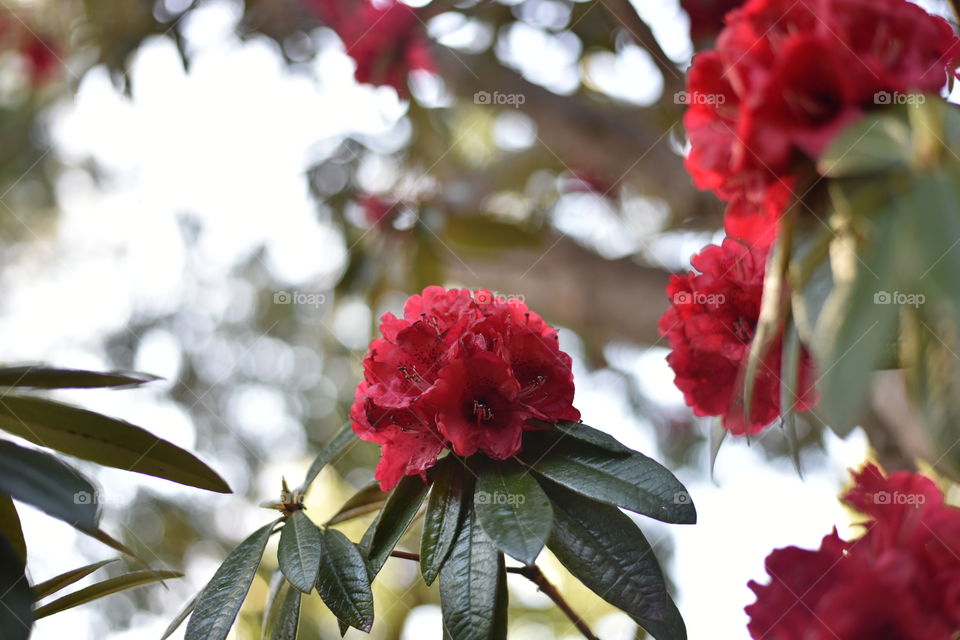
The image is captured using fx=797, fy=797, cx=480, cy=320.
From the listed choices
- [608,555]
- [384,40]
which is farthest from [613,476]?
[384,40]

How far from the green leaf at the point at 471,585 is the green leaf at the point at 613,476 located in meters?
0.09

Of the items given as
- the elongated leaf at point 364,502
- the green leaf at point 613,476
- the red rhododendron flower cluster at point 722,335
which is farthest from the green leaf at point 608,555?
the elongated leaf at point 364,502

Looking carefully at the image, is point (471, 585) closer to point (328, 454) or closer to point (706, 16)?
point (328, 454)

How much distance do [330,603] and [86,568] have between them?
11.3 inches

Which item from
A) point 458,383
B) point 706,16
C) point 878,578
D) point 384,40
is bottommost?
point 878,578

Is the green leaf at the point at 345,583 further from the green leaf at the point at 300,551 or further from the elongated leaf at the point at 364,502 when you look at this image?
the elongated leaf at the point at 364,502

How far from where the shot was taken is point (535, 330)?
0.86 metres

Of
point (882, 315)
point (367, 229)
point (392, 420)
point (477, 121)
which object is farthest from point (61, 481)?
point (477, 121)

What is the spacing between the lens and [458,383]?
784 mm

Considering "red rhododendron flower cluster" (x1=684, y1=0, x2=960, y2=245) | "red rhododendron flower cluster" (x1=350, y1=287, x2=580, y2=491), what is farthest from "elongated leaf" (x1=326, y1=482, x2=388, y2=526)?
"red rhododendron flower cluster" (x1=684, y1=0, x2=960, y2=245)

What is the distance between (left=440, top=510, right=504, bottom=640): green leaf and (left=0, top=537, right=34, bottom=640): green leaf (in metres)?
0.34

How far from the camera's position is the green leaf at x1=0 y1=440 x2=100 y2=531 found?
0.67 m

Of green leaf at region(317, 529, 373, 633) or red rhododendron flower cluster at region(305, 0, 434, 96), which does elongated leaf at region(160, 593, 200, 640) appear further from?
red rhododendron flower cluster at region(305, 0, 434, 96)

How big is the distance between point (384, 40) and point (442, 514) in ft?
4.95
